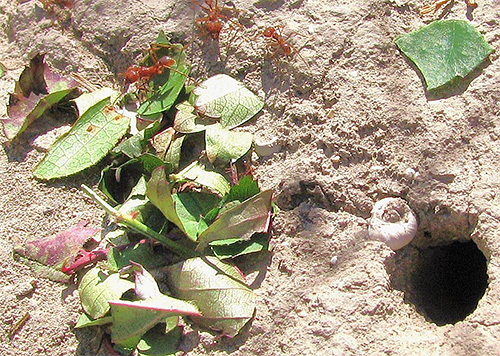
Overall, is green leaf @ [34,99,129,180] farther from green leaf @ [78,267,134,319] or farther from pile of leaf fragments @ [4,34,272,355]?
green leaf @ [78,267,134,319]

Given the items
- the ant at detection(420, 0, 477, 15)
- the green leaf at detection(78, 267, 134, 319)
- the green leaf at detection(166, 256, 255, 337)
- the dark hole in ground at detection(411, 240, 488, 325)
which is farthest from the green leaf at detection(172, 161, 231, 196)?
the ant at detection(420, 0, 477, 15)

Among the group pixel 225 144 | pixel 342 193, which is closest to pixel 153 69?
pixel 225 144

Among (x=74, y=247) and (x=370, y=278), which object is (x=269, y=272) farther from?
(x=74, y=247)

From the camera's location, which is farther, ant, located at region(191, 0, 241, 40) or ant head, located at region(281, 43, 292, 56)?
ant, located at region(191, 0, 241, 40)

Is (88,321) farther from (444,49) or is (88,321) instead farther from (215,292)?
(444,49)

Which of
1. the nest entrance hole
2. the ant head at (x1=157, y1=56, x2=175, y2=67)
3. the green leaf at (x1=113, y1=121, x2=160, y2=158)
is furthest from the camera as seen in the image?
the ant head at (x1=157, y1=56, x2=175, y2=67)

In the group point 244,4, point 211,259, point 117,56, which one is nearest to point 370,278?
point 211,259

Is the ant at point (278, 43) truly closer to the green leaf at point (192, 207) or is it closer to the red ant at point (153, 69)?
the red ant at point (153, 69)
